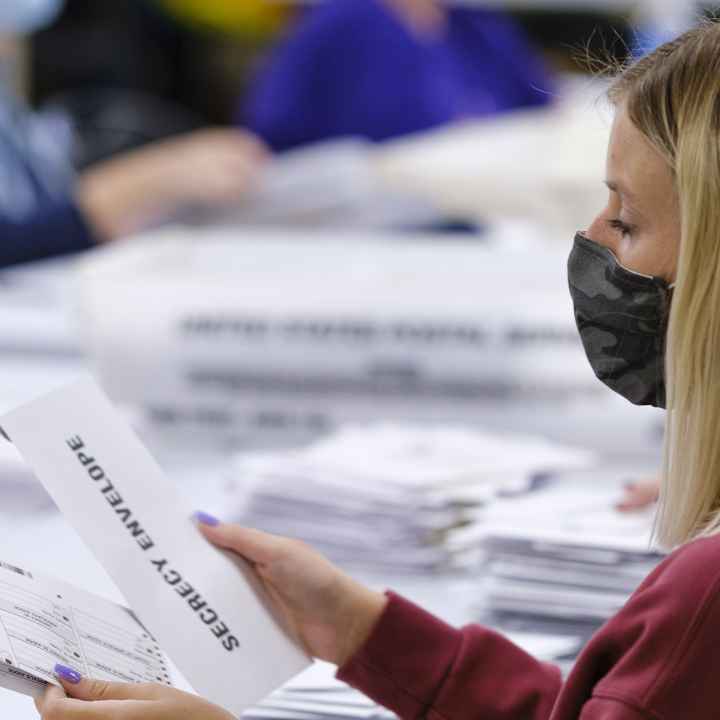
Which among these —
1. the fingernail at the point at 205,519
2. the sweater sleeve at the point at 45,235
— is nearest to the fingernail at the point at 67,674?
the fingernail at the point at 205,519

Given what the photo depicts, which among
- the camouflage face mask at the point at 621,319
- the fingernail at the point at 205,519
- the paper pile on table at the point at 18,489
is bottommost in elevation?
the paper pile on table at the point at 18,489

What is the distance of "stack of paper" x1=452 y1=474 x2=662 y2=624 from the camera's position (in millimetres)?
1200

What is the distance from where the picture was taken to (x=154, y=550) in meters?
0.99

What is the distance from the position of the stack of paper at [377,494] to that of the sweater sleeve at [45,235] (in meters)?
1.19

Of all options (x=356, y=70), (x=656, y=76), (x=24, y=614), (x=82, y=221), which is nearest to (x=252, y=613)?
(x=24, y=614)

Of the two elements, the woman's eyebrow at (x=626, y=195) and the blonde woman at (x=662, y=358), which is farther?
the woman's eyebrow at (x=626, y=195)

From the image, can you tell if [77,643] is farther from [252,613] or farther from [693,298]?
[693,298]

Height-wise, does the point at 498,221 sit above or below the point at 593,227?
below

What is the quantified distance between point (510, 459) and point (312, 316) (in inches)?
12.8

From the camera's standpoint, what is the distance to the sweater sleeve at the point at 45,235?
2.52 meters

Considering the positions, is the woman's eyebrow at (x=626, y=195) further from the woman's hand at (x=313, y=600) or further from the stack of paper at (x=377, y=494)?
the stack of paper at (x=377, y=494)

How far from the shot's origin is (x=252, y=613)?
40.4 inches

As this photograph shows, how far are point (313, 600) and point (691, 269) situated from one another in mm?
403

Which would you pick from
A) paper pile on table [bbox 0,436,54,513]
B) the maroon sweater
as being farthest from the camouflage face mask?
paper pile on table [bbox 0,436,54,513]
